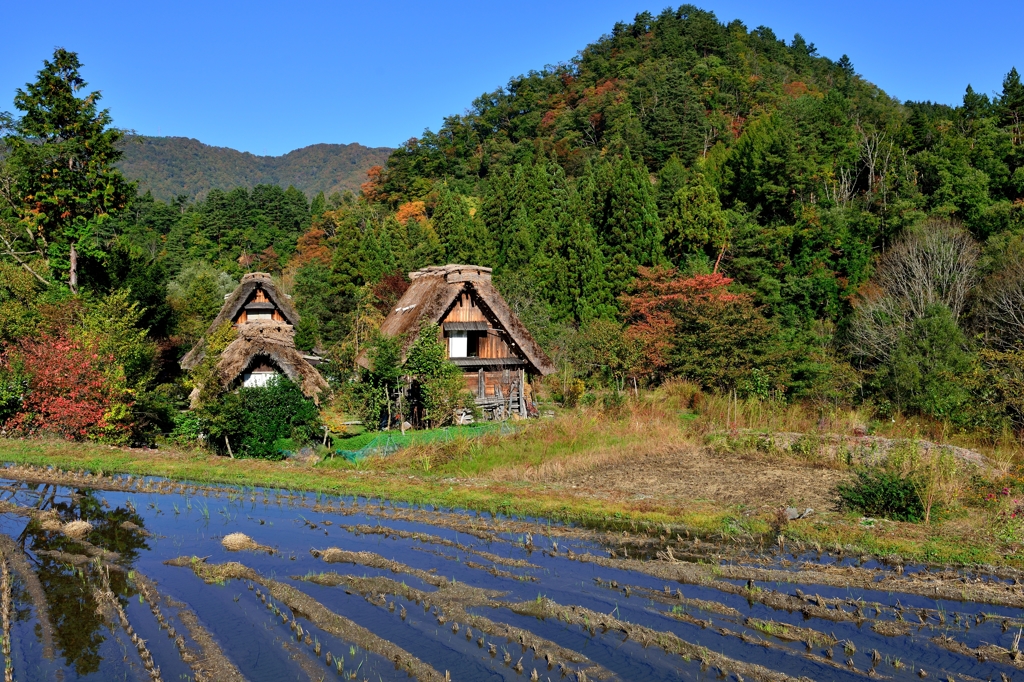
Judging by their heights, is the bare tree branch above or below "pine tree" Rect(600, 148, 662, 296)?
below

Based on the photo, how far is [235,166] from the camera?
174875mm

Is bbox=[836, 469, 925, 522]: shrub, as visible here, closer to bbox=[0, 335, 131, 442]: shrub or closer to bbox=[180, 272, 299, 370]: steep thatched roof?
bbox=[0, 335, 131, 442]: shrub

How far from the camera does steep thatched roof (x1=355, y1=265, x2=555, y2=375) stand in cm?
2538

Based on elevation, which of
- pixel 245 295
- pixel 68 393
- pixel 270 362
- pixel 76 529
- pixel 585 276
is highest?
pixel 585 276

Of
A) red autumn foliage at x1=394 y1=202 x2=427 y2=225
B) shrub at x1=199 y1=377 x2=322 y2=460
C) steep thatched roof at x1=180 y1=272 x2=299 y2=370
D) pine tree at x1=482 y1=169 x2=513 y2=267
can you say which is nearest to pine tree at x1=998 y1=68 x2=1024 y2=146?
pine tree at x1=482 y1=169 x2=513 y2=267

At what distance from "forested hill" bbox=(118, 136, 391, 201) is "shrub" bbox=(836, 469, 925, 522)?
136204mm

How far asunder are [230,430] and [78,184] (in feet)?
42.0

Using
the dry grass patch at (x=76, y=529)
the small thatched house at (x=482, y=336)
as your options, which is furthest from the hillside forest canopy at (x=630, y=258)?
the dry grass patch at (x=76, y=529)

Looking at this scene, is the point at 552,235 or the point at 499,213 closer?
the point at 552,235

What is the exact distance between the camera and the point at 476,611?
894cm

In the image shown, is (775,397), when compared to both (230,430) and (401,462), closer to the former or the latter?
(401,462)

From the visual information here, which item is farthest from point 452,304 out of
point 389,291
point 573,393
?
point 389,291

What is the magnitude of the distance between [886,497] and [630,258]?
27.1 meters

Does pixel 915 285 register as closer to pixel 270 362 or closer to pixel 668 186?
pixel 668 186
